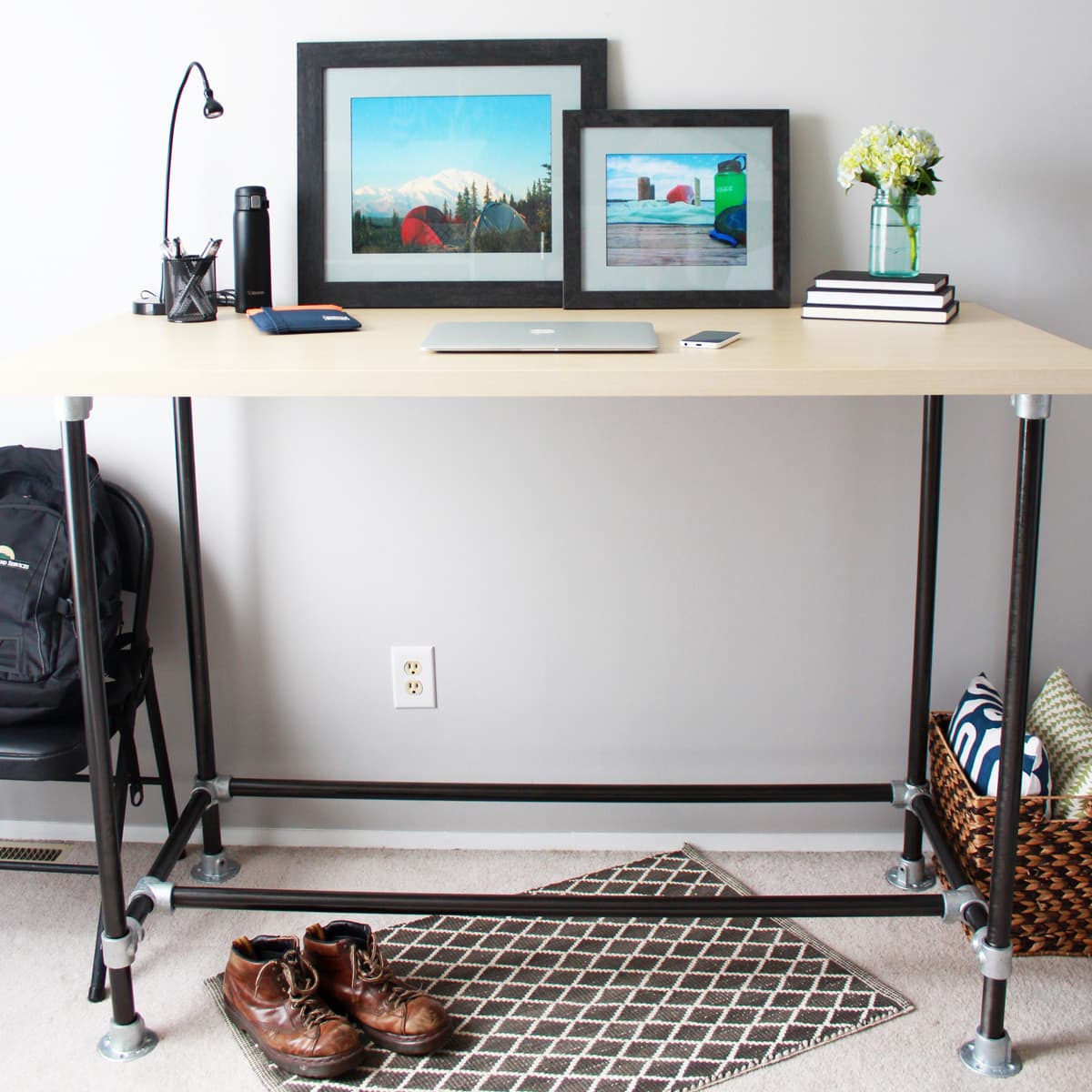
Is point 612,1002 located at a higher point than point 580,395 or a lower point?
lower

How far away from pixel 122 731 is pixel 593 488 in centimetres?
83

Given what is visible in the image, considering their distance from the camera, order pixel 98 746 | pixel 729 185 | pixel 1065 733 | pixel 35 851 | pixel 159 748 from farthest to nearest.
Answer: pixel 35 851, pixel 159 748, pixel 1065 733, pixel 729 185, pixel 98 746

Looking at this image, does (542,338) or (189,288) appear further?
(189,288)

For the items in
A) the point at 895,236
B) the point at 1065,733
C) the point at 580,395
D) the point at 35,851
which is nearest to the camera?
the point at 580,395

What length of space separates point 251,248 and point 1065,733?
1.44 meters

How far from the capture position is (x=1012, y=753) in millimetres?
1643

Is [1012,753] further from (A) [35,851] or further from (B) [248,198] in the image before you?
(A) [35,851]

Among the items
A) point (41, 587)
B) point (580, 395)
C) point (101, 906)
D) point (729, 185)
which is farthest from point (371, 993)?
point (729, 185)

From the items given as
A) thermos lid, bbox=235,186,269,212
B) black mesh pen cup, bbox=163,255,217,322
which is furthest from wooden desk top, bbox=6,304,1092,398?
thermos lid, bbox=235,186,269,212

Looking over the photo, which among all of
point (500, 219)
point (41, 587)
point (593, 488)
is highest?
point (500, 219)

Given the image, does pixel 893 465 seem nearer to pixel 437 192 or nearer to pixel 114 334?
pixel 437 192

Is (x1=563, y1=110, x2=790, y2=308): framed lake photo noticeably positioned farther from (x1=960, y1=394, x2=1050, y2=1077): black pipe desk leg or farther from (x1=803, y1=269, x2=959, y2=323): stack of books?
(x1=960, y1=394, x2=1050, y2=1077): black pipe desk leg

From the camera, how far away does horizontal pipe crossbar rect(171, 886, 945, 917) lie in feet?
5.73

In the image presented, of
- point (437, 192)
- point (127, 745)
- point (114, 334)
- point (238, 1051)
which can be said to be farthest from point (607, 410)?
point (238, 1051)
